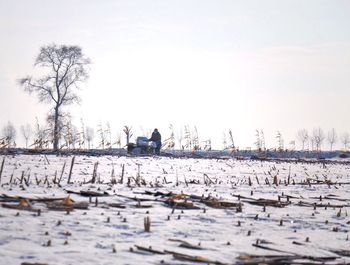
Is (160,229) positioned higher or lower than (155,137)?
lower

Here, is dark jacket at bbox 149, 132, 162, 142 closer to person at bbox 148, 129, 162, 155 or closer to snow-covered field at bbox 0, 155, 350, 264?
person at bbox 148, 129, 162, 155

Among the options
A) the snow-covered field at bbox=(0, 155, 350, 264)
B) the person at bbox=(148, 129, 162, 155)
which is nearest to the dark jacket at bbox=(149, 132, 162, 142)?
the person at bbox=(148, 129, 162, 155)

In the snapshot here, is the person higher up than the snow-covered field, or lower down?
higher up

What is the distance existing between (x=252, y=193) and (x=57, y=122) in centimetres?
3394

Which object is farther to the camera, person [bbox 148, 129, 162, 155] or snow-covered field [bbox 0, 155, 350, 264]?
person [bbox 148, 129, 162, 155]

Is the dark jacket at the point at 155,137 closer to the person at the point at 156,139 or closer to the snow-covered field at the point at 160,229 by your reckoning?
the person at the point at 156,139

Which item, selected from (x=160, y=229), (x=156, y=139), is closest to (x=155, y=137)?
(x=156, y=139)

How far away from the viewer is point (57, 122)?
4338 cm

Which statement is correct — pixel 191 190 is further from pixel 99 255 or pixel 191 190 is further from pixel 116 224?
pixel 99 255

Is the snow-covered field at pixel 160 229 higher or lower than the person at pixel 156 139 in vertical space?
lower

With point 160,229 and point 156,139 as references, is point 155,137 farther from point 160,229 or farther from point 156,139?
point 160,229

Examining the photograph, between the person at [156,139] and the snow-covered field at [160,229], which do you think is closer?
the snow-covered field at [160,229]

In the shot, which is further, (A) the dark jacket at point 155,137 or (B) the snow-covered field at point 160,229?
(A) the dark jacket at point 155,137

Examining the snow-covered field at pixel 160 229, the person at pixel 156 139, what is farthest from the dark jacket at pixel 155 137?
the snow-covered field at pixel 160 229
